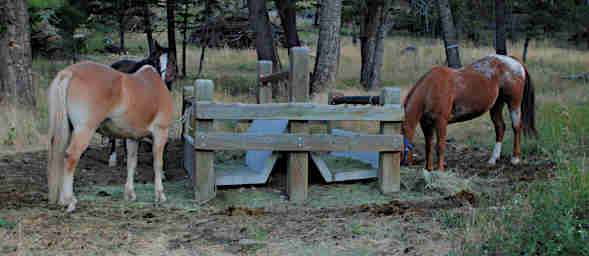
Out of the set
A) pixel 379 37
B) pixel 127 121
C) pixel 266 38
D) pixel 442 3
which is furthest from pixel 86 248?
pixel 379 37

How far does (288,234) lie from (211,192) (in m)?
1.50

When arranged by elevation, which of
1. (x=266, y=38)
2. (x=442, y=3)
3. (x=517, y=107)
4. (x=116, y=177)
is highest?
(x=442, y=3)

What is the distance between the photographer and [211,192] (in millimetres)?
5418

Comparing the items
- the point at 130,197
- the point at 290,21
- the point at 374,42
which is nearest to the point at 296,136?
the point at 130,197

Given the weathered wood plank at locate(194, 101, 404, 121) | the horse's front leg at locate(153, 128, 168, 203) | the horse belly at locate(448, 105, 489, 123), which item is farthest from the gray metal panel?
the horse's front leg at locate(153, 128, 168, 203)

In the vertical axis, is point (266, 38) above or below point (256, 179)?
above

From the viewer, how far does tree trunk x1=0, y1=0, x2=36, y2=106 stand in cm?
923

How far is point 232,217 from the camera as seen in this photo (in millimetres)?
4711

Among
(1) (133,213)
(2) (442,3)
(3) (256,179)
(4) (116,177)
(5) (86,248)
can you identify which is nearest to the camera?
(5) (86,248)

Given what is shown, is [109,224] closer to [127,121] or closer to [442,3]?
[127,121]

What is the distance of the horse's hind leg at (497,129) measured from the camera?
7.25 m

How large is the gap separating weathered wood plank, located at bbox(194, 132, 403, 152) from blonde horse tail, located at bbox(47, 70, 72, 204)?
1.25 metres

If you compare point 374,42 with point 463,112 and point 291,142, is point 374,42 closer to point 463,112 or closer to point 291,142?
point 463,112

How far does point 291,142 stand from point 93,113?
1.93m
